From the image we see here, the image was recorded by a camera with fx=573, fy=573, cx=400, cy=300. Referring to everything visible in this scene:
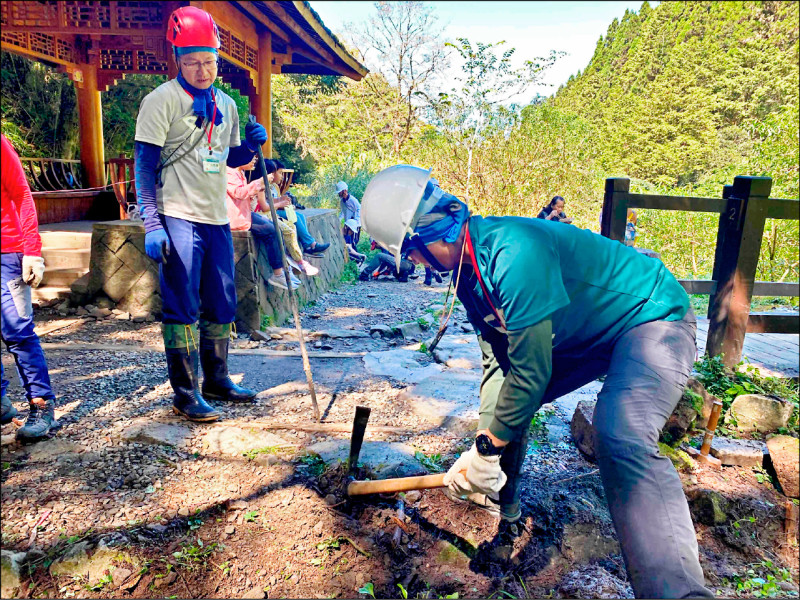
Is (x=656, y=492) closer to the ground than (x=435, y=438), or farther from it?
farther from it

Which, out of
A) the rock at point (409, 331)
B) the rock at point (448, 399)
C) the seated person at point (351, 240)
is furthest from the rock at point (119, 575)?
the seated person at point (351, 240)

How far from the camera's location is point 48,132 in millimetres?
11273

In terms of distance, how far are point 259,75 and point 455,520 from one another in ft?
25.8

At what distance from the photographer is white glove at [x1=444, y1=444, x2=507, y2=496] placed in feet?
6.97

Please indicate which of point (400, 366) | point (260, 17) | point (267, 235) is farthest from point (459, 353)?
point (260, 17)

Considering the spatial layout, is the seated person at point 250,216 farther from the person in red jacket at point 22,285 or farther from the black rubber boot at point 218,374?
the person in red jacket at point 22,285

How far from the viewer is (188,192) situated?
325 centimetres

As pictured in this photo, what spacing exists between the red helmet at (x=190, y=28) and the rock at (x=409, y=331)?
3526 mm

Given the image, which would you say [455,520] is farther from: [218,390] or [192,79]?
[192,79]

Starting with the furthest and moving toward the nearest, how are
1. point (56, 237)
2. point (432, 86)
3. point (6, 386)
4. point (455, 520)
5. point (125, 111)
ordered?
point (432, 86)
point (125, 111)
point (56, 237)
point (6, 386)
point (455, 520)

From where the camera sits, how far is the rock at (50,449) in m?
2.86

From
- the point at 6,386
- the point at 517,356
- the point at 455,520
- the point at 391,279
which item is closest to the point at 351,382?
the point at 455,520

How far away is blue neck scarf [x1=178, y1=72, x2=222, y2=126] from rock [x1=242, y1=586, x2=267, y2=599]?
246 centimetres

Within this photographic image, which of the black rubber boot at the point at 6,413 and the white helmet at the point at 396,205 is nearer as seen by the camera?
the white helmet at the point at 396,205
